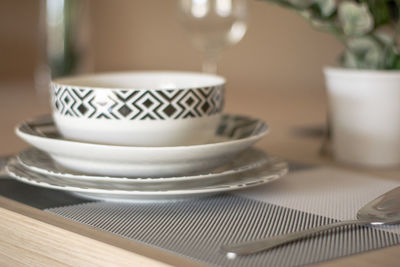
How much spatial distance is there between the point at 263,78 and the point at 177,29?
0.40m

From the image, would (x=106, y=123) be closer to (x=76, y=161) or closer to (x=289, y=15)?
(x=76, y=161)

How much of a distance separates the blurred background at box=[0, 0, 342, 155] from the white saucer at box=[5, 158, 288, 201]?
0.89m

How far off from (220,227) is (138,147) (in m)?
0.09

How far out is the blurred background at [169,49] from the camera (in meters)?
1.94

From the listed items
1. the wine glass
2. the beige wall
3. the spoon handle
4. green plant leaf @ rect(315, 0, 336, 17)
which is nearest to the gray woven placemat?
the spoon handle

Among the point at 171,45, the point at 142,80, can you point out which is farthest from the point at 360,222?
the point at 171,45

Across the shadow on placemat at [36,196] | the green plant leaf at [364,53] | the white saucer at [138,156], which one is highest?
the green plant leaf at [364,53]

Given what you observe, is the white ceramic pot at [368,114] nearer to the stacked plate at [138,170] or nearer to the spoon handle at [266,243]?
the stacked plate at [138,170]

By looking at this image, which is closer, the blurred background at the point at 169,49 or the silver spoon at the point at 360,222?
the silver spoon at the point at 360,222

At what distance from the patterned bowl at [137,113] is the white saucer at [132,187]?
1.6 inches

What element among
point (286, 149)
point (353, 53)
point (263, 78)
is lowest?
point (263, 78)

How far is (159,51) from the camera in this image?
90.8 inches

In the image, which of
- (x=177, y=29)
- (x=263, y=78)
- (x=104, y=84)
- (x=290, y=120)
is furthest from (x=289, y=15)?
(x=104, y=84)

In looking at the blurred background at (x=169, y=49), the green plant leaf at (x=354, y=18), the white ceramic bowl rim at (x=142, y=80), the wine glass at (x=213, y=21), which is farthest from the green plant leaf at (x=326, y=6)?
the blurred background at (x=169, y=49)
